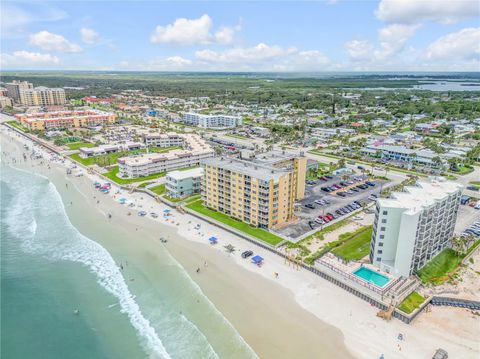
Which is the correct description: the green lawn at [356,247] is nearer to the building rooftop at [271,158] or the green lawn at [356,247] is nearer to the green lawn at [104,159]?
the building rooftop at [271,158]

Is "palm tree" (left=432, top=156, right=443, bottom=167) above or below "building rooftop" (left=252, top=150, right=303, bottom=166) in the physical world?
below

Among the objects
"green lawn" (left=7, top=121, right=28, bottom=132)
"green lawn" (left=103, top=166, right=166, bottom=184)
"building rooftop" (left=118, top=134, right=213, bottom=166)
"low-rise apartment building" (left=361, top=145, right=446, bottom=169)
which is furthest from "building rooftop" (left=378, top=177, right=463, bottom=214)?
"green lawn" (left=7, top=121, right=28, bottom=132)

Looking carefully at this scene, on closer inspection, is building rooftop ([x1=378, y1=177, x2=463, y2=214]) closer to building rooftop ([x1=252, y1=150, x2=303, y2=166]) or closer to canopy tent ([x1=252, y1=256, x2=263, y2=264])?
canopy tent ([x1=252, y1=256, x2=263, y2=264])

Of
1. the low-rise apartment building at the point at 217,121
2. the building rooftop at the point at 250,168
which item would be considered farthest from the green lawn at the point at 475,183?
the low-rise apartment building at the point at 217,121

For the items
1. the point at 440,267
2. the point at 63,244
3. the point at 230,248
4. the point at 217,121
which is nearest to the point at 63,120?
the point at 217,121

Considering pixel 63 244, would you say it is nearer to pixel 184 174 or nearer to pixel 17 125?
pixel 184 174

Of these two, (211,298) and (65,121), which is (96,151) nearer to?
(65,121)

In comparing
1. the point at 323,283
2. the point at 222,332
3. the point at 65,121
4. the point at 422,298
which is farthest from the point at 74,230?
the point at 65,121
